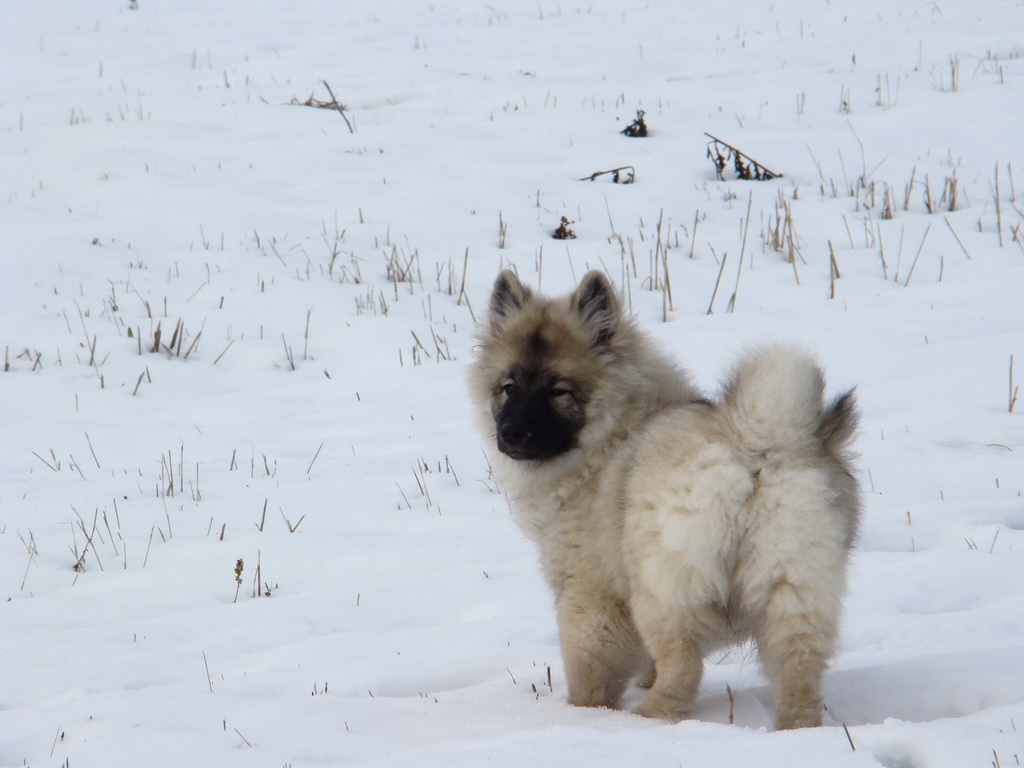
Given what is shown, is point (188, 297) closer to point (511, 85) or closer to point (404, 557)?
point (404, 557)

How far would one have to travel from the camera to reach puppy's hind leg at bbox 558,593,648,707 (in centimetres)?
331

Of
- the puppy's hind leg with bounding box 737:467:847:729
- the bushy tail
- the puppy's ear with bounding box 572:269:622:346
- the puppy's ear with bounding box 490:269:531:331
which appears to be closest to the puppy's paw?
the puppy's hind leg with bounding box 737:467:847:729

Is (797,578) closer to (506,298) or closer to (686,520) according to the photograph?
(686,520)

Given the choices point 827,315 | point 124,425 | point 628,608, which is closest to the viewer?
point 628,608

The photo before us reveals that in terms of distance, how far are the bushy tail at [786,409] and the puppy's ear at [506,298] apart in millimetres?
1549

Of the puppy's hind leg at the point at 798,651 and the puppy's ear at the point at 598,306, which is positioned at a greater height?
the puppy's ear at the point at 598,306

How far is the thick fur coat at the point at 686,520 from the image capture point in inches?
108

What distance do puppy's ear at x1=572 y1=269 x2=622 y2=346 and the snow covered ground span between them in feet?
4.19

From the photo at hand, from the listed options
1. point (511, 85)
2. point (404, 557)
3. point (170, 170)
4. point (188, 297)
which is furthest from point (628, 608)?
point (511, 85)

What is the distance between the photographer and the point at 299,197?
1152cm

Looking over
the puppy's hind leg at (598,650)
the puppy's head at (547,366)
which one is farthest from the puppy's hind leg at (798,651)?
the puppy's head at (547,366)

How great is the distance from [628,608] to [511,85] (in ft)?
43.7

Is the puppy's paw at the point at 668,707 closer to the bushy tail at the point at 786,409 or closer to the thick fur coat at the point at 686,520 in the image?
the thick fur coat at the point at 686,520

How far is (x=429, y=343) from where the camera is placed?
26.9 feet
